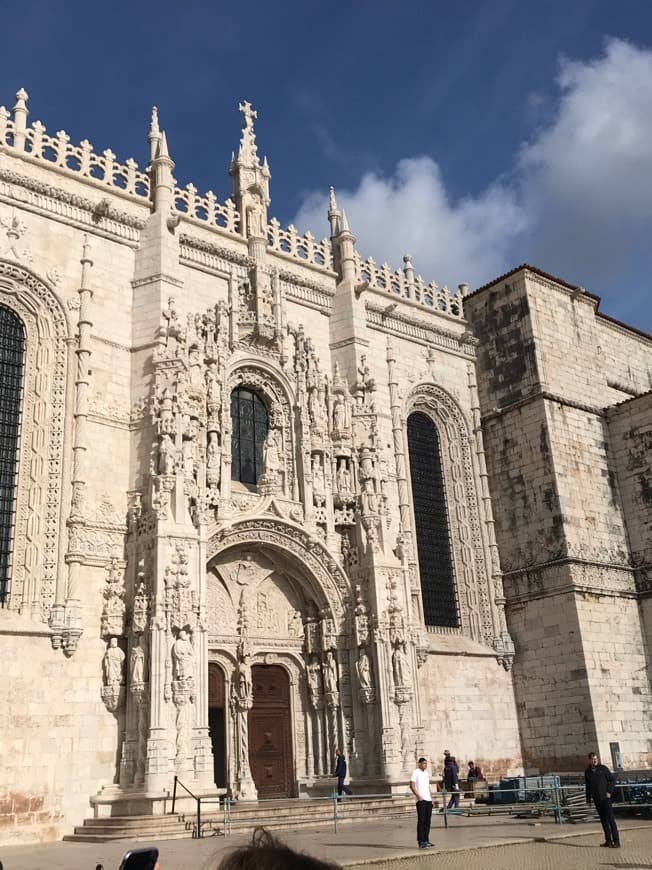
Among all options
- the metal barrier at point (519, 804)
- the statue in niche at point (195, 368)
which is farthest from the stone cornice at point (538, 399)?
the metal barrier at point (519, 804)

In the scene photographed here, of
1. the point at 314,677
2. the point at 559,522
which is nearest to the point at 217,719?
the point at 314,677

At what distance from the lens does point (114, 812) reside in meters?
15.6

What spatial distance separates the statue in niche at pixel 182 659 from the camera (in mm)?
16250

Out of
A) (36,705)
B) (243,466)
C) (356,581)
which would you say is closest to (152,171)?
(243,466)

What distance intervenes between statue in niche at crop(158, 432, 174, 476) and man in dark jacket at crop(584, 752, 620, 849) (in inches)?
371

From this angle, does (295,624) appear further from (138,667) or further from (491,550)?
(491,550)

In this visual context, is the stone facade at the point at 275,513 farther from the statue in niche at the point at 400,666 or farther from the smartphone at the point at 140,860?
the smartphone at the point at 140,860

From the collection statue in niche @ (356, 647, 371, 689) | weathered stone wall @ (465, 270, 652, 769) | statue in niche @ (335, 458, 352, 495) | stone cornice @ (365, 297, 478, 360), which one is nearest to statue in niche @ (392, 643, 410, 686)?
statue in niche @ (356, 647, 371, 689)

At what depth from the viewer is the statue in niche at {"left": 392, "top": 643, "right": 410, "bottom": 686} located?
19391 mm

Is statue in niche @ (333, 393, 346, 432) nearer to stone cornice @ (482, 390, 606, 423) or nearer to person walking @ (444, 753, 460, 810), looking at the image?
stone cornice @ (482, 390, 606, 423)

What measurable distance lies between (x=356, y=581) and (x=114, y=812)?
727 cm

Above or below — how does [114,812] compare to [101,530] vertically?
below

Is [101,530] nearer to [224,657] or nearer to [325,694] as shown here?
[224,657]

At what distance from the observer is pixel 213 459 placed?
19.2 metres
